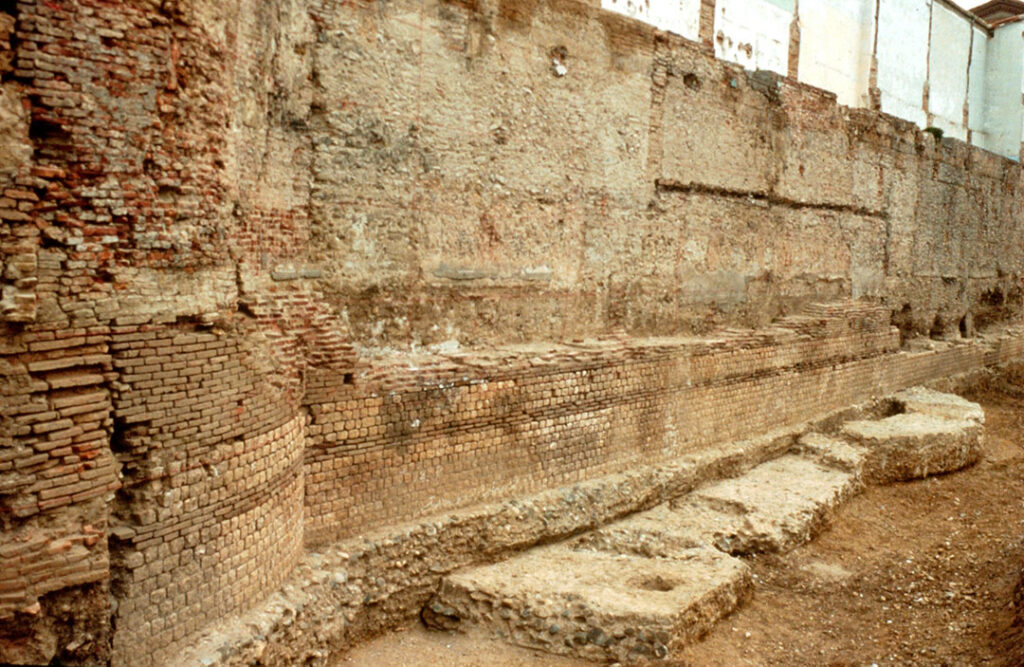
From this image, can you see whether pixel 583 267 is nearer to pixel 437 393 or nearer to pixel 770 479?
pixel 437 393

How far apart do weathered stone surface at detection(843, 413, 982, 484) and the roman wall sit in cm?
78

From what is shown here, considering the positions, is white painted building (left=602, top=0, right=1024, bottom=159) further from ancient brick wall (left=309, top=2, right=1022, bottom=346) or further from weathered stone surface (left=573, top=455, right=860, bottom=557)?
weathered stone surface (left=573, top=455, right=860, bottom=557)

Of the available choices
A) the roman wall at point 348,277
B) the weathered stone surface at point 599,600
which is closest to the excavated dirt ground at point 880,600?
the weathered stone surface at point 599,600

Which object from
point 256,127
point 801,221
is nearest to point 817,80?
point 801,221

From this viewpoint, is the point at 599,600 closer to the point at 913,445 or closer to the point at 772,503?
the point at 772,503

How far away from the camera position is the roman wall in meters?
3.37

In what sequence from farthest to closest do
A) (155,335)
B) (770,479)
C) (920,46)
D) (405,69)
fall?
(920,46), (770,479), (405,69), (155,335)

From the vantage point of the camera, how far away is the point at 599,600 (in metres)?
4.91

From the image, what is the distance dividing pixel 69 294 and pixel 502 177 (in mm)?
3269

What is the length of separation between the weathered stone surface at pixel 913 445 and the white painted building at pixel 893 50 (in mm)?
6291

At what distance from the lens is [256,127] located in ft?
14.5

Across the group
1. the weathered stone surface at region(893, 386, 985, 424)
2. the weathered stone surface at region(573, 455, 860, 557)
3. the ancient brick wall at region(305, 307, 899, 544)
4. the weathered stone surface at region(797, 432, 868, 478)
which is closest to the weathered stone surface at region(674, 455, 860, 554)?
the weathered stone surface at region(573, 455, 860, 557)

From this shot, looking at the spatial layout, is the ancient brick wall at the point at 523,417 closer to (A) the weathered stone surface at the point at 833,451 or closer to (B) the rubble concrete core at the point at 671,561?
(A) the weathered stone surface at the point at 833,451

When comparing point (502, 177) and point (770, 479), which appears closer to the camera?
point (502, 177)
